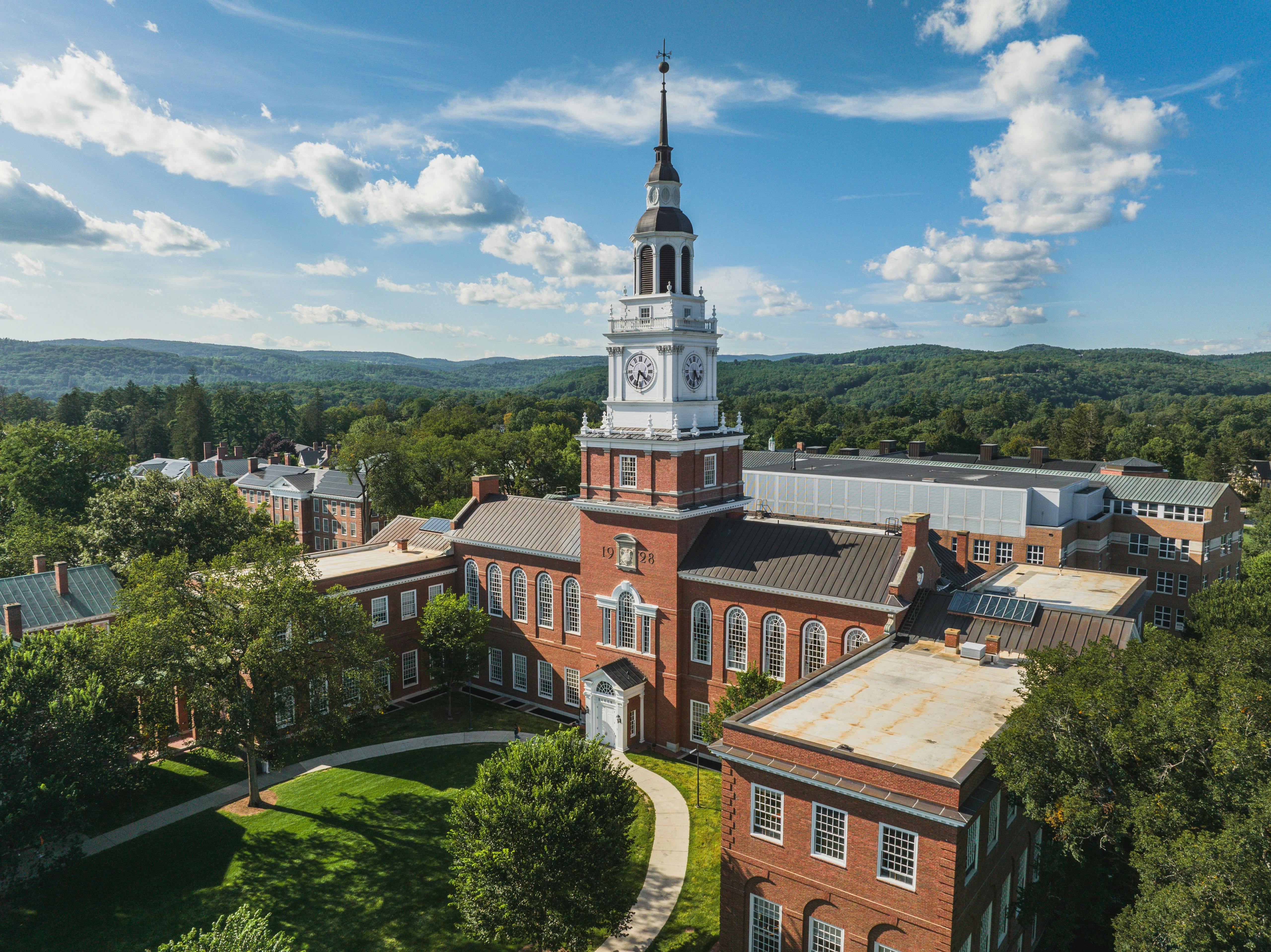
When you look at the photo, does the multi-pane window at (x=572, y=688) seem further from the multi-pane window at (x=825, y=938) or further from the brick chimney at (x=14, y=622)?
the brick chimney at (x=14, y=622)

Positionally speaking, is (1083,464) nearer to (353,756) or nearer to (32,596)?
(353,756)

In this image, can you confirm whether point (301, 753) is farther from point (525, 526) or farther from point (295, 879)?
point (525, 526)

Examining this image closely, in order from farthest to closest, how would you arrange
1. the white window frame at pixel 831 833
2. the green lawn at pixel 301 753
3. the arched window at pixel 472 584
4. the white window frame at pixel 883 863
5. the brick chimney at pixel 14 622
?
the arched window at pixel 472 584 → the brick chimney at pixel 14 622 → the green lawn at pixel 301 753 → the white window frame at pixel 831 833 → the white window frame at pixel 883 863

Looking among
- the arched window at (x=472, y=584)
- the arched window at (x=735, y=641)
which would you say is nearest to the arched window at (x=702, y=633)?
the arched window at (x=735, y=641)

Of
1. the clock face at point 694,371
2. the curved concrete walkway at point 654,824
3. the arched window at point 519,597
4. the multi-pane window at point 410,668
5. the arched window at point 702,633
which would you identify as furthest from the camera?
the multi-pane window at point 410,668

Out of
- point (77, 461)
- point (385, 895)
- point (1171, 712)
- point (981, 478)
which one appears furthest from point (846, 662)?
point (77, 461)
